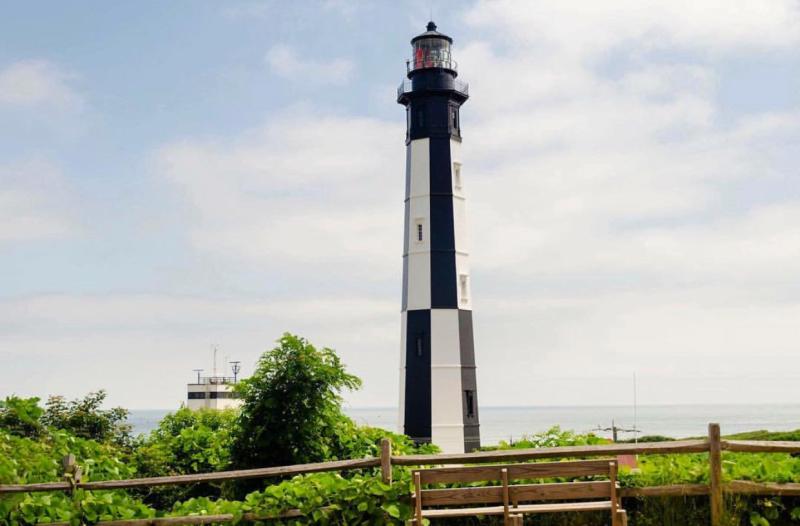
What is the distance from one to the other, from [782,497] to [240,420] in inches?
296

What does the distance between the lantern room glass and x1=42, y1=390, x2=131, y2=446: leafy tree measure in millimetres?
15261

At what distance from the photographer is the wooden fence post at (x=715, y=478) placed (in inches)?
400

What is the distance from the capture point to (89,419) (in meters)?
22.9

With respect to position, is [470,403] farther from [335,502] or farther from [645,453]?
[645,453]

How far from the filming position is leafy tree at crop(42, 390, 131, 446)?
2244 centimetres

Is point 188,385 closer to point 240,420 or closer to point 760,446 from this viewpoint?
point 240,420

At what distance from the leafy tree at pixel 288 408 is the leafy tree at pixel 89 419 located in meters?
9.09

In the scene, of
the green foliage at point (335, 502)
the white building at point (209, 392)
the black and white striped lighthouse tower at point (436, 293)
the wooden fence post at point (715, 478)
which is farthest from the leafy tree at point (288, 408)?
the white building at point (209, 392)

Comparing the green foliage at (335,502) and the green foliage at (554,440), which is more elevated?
the green foliage at (554,440)

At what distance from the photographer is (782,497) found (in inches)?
414

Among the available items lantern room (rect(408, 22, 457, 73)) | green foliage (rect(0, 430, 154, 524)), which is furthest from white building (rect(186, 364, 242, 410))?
green foliage (rect(0, 430, 154, 524))

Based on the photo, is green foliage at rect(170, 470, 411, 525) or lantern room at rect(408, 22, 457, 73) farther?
lantern room at rect(408, 22, 457, 73)

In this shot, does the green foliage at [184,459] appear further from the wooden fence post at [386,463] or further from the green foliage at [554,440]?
the green foliage at [554,440]

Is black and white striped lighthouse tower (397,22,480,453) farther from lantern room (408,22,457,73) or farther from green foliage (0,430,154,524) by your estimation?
green foliage (0,430,154,524)
